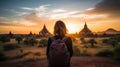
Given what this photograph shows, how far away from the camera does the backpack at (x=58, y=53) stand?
340 centimetres

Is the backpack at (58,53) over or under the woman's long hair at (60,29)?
under

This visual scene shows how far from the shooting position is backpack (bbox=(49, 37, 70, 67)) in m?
3.40

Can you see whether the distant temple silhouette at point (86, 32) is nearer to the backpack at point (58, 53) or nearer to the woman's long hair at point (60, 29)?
the woman's long hair at point (60, 29)

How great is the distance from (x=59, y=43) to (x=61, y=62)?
0.39m

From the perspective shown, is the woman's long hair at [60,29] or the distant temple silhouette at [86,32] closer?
the woman's long hair at [60,29]

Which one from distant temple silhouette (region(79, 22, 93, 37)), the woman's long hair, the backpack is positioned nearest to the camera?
the backpack

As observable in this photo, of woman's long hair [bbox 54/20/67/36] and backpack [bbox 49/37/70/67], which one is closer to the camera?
backpack [bbox 49/37/70/67]

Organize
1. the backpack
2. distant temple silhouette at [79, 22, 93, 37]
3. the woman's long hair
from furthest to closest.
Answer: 1. distant temple silhouette at [79, 22, 93, 37]
2. the woman's long hair
3. the backpack

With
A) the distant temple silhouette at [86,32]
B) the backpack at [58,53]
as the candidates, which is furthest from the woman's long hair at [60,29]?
the distant temple silhouette at [86,32]

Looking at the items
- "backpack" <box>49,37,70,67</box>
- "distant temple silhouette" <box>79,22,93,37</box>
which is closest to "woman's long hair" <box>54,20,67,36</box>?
"backpack" <box>49,37,70,67</box>

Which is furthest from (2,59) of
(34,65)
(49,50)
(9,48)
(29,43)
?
(29,43)

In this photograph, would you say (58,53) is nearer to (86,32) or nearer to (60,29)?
(60,29)

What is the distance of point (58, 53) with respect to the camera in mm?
3426

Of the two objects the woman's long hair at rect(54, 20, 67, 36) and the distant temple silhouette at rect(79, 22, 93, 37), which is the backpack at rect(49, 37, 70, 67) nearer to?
the woman's long hair at rect(54, 20, 67, 36)
